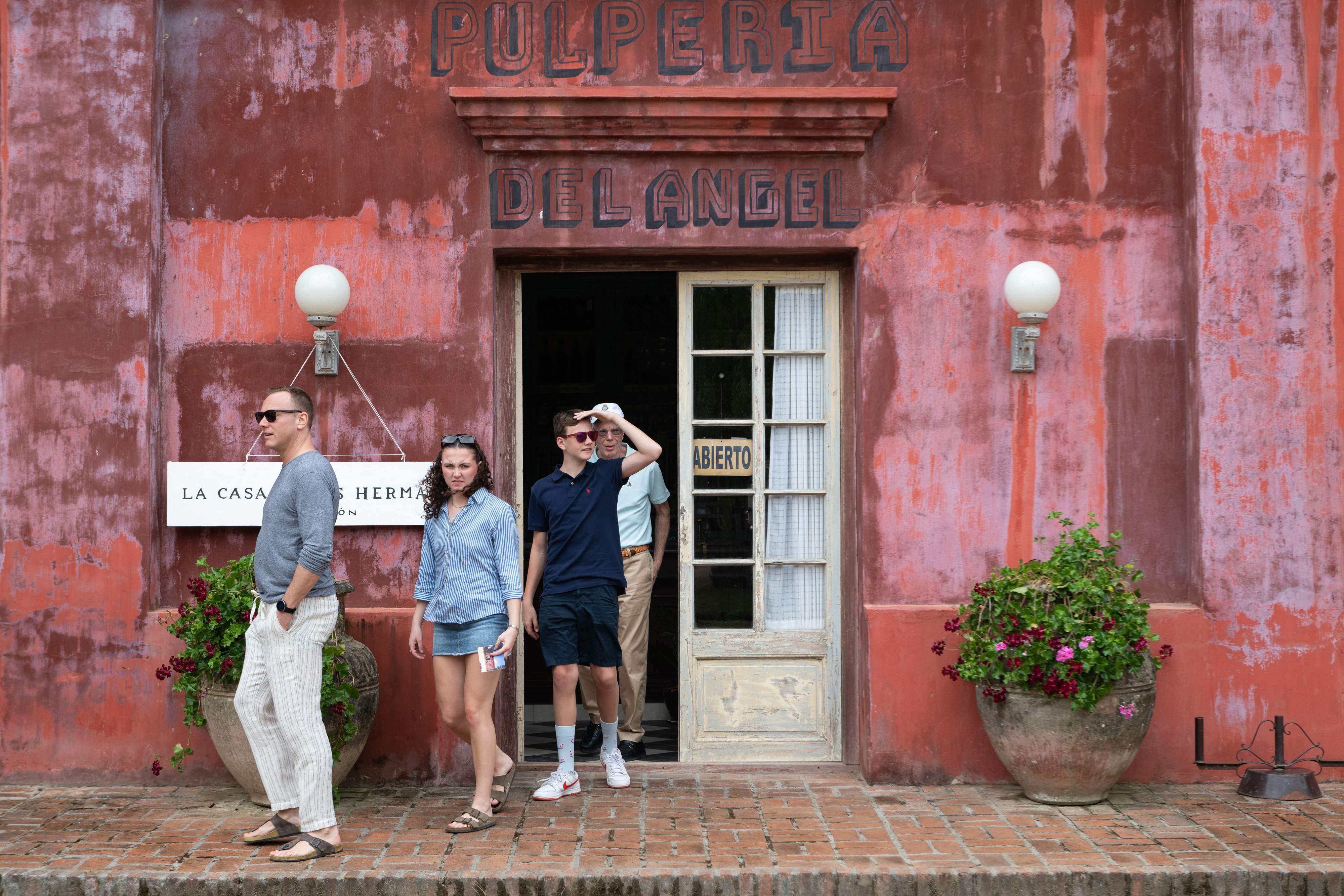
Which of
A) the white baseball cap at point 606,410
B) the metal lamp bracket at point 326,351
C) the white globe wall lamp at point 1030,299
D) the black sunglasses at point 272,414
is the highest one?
the white globe wall lamp at point 1030,299

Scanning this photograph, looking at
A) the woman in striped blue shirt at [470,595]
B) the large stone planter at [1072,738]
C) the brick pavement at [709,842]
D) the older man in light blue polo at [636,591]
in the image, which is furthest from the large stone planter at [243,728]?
the large stone planter at [1072,738]

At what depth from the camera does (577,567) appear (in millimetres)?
5703

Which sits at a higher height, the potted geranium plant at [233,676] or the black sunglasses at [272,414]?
the black sunglasses at [272,414]

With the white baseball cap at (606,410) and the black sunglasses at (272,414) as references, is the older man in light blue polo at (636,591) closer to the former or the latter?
the white baseball cap at (606,410)

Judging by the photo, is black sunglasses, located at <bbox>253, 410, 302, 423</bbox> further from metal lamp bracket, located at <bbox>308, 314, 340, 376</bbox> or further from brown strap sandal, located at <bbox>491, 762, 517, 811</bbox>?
brown strap sandal, located at <bbox>491, 762, 517, 811</bbox>

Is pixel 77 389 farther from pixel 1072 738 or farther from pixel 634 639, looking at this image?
pixel 1072 738

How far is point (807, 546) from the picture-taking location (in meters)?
6.62

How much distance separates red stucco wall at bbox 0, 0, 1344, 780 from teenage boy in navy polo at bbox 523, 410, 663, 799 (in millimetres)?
697

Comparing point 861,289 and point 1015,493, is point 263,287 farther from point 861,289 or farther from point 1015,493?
point 1015,493

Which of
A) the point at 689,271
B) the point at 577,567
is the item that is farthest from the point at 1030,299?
the point at 577,567

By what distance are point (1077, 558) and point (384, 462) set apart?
357 cm

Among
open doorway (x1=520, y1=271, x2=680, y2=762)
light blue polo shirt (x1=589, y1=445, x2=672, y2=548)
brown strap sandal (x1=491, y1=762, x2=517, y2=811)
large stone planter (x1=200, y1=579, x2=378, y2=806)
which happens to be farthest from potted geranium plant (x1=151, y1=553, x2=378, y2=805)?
open doorway (x1=520, y1=271, x2=680, y2=762)

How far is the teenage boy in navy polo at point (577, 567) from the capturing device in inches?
223

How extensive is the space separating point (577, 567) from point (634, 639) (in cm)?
134
